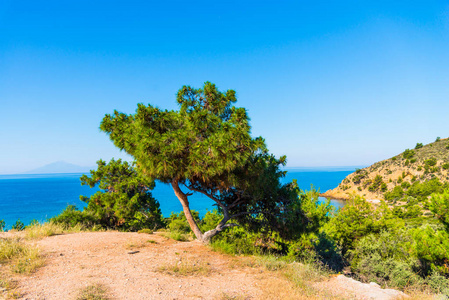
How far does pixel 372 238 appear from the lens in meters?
12.1

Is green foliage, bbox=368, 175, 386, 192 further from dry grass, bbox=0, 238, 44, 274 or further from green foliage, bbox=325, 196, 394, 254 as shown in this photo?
dry grass, bbox=0, 238, 44, 274

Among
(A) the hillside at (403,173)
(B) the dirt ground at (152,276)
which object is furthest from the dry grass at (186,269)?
(A) the hillside at (403,173)

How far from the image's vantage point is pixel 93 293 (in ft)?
13.9

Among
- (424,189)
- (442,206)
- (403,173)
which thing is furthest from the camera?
(403,173)

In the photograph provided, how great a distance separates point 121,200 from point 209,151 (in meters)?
11.0

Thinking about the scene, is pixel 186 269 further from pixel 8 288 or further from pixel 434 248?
pixel 434 248

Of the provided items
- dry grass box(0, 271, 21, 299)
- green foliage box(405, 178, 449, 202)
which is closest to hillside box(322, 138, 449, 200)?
green foliage box(405, 178, 449, 202)

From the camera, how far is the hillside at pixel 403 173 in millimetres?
52844

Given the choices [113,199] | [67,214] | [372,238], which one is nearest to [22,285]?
[67,214]

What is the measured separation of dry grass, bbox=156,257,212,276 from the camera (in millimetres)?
5766

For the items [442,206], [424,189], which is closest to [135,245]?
[442,206]

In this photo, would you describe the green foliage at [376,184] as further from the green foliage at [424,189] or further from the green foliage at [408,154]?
the green foliage at [424,189]

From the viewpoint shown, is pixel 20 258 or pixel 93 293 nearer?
pixel 93 293

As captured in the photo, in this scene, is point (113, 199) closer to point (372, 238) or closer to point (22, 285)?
point (22, 285)
